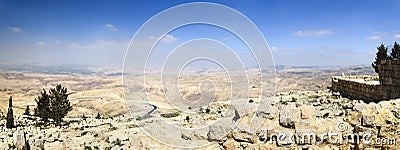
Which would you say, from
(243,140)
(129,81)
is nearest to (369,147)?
(243,140)

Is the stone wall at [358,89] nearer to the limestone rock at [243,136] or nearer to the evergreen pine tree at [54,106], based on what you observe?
the limestone rock at [243,136]

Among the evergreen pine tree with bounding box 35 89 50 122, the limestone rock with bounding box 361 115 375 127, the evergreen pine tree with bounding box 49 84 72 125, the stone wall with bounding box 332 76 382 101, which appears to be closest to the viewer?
the limestone rock with bounding box 361 115 375 127

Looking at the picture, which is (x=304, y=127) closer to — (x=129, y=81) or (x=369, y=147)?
(x=369, y=147)

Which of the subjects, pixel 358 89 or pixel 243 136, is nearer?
pixel 243 136

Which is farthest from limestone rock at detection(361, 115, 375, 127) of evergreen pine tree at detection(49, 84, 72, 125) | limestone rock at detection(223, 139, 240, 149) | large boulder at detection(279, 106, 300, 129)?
evergreen pine tree at detection(49, 84, 72, 125)

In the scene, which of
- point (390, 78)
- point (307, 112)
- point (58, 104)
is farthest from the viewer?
point (58, 104)

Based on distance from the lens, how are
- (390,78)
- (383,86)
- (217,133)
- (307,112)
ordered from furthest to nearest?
1. (383,86)
2. (390,78)
3. (307,112)
4. (217,133)

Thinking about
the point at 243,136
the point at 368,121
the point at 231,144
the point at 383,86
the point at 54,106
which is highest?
the point at 383,86

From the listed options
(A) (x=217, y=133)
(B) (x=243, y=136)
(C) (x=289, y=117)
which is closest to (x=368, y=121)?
(C) (x=289, y=117)

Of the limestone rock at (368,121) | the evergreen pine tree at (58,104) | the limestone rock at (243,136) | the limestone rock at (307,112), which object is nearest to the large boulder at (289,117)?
the limestone rock at (307,112)

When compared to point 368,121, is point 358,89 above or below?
below

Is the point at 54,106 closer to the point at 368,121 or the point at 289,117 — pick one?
the point at 289,117

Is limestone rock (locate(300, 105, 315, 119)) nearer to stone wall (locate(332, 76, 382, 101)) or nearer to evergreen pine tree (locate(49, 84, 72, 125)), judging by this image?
stone wall (locate(332, 76, 382, 101))
